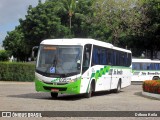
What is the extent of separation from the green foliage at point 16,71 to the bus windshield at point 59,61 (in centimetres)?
2484

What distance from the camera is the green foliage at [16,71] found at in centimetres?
4684

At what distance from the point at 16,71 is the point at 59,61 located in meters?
26.0

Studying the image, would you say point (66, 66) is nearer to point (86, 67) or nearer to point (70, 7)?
point (86, 67)

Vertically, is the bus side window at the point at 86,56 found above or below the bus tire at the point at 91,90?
above

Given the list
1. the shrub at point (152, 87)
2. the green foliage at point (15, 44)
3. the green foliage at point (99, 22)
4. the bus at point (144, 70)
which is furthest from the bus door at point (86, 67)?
the green foliage at point (15, 44)

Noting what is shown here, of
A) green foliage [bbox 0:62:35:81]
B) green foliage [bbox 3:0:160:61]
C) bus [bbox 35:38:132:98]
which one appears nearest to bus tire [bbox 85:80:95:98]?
bus [bbox 35:38:132:98]

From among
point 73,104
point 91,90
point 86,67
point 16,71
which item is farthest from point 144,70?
point 73,104

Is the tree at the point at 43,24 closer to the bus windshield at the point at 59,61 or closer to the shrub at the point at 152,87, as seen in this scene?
the shrub at the point at 152,87

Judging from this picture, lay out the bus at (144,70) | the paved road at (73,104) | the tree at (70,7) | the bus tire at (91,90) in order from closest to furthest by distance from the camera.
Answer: the paved road at (73,104), the bus tire at (91,90), the bus at (144,70), the tree at (70,7)

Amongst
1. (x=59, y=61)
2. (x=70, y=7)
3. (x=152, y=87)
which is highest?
(x=70, y=7)

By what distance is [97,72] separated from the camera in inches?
982

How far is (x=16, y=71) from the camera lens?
155ft

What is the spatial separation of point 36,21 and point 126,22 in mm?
12269

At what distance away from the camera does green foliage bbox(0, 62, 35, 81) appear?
154 feet
